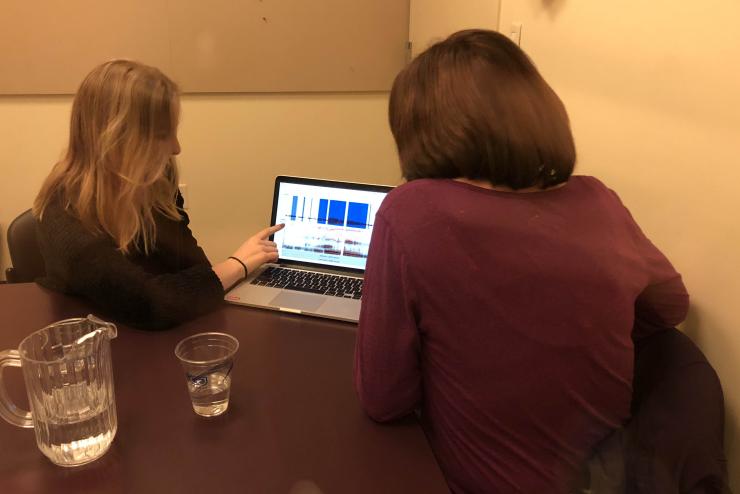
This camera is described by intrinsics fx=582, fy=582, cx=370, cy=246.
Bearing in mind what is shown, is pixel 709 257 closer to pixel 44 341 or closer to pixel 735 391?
pixel 735 391

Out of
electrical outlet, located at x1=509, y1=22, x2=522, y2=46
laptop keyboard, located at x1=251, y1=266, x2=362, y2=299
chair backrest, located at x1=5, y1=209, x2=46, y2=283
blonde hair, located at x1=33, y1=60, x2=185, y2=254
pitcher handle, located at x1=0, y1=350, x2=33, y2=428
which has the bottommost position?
chair backrest, located at x1=5, y1=209, x2=46, y2=283

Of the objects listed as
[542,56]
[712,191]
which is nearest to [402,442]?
[712,191]

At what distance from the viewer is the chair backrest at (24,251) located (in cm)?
187

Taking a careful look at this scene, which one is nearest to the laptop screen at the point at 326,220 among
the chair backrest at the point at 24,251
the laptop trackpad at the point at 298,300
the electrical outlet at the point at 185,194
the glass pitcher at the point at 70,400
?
the laptop trackpad at the point at 298,300

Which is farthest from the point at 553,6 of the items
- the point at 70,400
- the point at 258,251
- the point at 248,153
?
the point at 248,153

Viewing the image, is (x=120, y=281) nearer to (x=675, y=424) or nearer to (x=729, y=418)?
(x=675, y=424)

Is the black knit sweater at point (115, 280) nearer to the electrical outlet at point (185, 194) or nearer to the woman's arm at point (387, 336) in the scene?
the woman's arm at point (387, 336)

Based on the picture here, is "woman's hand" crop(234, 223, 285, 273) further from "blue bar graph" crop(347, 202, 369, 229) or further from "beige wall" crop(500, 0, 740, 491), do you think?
"beige wall" crop(500, 0, 740, 491)

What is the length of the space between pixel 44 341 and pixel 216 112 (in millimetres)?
1924

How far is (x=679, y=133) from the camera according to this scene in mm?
1058

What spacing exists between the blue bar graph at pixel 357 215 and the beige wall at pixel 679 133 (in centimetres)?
55

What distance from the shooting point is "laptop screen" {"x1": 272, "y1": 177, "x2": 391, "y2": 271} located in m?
1.52

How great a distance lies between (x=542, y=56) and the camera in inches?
61.7

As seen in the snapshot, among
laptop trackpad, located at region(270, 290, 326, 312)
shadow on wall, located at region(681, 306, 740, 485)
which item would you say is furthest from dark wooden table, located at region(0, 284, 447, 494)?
shadow on wall, located at region(681, 306, 740, 485)
